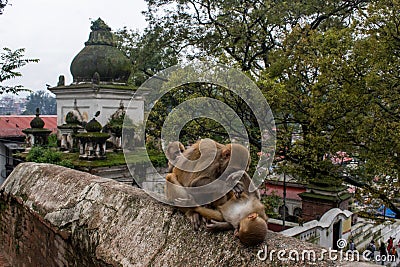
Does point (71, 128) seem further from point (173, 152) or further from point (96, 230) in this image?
point (173, 152)

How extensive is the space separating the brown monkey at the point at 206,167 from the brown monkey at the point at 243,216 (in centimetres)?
5

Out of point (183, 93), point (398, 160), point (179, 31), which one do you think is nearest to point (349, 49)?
point (398, 160)

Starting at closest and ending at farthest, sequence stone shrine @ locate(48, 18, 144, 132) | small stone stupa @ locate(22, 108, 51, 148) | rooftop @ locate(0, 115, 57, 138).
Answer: stone shrine @ locate(48, 18, 144, 132) → small stone stupa @ locate(22, 108, 51, 148) → rooftop @ locate(0, 115, 57, 138)

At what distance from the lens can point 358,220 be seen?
12.3 m

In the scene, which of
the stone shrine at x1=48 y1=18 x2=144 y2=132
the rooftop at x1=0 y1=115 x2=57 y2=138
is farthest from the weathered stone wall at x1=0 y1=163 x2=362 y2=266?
the rooftop at x1=0 y1=115 x2=57 y2=138

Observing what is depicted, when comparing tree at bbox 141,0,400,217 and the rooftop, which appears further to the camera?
the rooftop

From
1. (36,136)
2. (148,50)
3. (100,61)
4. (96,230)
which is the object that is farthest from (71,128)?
(96,230)

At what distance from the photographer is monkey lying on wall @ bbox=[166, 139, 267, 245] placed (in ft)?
6.37

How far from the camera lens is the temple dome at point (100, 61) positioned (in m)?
12.2

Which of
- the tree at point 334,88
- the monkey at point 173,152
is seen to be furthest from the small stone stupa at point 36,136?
the monkey at point 173,152

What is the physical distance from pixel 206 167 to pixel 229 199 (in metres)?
0.22

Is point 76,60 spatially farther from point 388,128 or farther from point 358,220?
point 358,220

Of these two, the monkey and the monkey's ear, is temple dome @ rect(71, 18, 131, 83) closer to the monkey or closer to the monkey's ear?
the monkey

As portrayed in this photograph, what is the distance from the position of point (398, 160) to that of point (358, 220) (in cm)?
580
